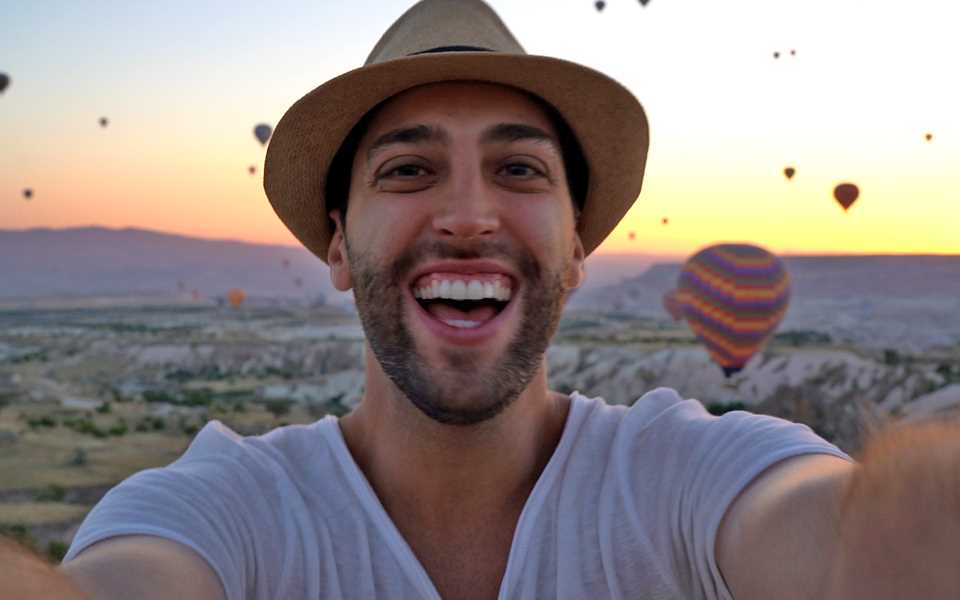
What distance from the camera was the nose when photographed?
293cm

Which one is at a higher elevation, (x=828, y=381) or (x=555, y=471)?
(x=555, y=471)

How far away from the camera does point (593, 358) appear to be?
61.5m

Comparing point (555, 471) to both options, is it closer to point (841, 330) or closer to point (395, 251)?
point (395, 251)

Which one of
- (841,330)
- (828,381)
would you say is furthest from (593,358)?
(841,330)

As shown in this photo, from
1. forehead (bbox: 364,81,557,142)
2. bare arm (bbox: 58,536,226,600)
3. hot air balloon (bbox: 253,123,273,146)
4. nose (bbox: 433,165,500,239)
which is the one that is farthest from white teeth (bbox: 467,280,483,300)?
hot air balloon (bbox: 253,123,273,146)

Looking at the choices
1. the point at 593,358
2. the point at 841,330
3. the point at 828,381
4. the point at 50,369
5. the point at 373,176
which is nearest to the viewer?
the point at 373,176

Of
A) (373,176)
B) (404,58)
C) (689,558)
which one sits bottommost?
(689,558)

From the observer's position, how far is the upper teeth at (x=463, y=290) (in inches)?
116

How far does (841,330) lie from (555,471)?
10921 centimetres

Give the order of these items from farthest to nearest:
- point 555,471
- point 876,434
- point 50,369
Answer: point 50,369
point 555,471
point 876,434

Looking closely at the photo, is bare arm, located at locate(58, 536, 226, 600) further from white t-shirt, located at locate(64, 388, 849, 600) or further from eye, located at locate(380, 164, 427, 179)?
eye, located at locate(380, 164, 427, 179)

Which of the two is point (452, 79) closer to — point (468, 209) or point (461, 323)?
point (468, 209)

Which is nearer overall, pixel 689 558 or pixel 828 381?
pixel 689 558

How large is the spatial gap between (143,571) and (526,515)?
1.08 m
